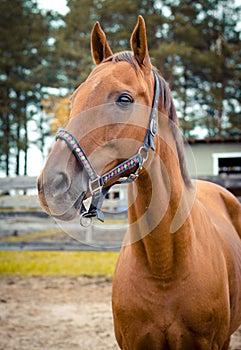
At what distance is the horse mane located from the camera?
1.78 meters

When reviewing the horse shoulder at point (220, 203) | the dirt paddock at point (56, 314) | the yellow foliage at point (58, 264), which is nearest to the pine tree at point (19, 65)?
the yellow foliage at point (58, 264)

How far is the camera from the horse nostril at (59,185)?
1.46 metres

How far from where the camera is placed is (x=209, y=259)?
2.11 metres

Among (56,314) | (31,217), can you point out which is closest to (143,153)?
(56,314)

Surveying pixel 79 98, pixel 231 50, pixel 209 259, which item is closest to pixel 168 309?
pixel 209 259

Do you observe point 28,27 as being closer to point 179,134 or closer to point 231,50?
point 231,50

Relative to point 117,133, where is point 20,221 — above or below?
below

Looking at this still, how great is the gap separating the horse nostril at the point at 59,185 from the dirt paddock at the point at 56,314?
99.2 inches

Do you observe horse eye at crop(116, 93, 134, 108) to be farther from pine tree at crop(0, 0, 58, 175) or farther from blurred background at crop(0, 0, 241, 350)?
pine tree at crop(0, 0, 58, 175)

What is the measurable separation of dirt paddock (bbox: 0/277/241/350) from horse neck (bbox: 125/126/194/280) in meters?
1.95

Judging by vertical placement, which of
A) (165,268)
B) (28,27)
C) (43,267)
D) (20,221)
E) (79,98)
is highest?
(28,27)

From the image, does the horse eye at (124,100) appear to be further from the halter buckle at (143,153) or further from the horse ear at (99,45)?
the horse ear at (99,45)

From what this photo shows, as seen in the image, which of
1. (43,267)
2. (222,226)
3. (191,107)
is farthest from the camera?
(191,107)

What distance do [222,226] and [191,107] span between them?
1813 cm
